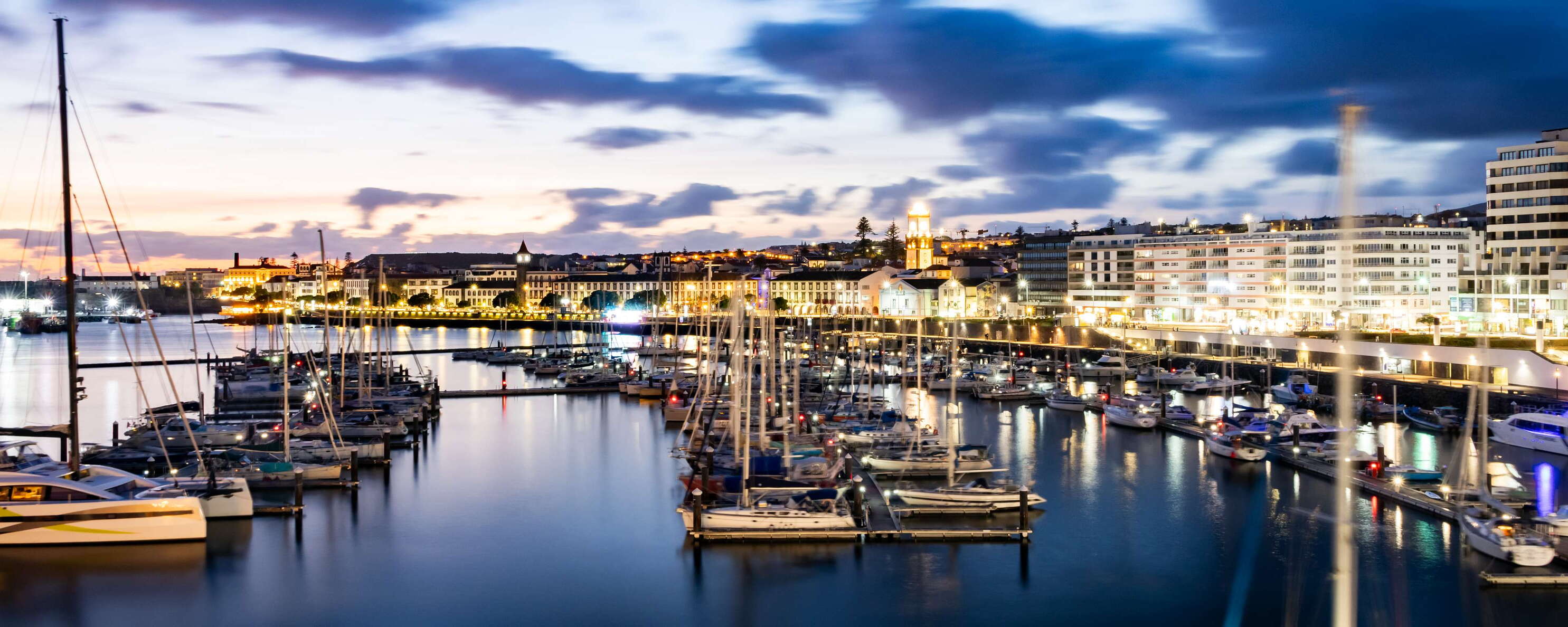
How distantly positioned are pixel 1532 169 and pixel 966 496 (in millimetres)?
37539

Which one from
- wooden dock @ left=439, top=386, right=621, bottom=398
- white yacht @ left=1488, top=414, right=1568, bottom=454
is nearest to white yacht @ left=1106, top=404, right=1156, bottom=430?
white yacht @ left=1488, top=414, right=1568, bottom=454

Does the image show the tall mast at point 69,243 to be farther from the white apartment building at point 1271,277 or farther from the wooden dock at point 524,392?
the white apartment building at point 1271,277

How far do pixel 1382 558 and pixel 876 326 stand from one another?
210ft

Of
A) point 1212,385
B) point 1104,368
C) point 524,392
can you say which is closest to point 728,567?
point 524,392

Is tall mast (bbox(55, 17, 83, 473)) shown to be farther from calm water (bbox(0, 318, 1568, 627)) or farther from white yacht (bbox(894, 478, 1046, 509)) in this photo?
white yacht (bbox(894, 478, 1046, 509))

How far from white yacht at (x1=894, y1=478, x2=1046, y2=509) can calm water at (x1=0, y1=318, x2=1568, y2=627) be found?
687mm

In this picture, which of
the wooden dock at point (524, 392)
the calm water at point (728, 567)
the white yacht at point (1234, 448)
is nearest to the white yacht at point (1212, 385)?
the white yacht at point (1234, 448)

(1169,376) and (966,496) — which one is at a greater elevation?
(1169,376)

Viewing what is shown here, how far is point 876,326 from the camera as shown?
8106 cm

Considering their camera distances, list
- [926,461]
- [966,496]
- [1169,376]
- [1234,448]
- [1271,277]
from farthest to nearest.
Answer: [1271,277] → [1169,376] → [1234,448] → [926,461] → [966,496]

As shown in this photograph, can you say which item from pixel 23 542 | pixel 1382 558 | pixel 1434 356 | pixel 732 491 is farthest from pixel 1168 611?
pixel 1434 356

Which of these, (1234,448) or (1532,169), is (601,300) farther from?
(1234,448)

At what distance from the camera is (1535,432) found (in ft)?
83.3

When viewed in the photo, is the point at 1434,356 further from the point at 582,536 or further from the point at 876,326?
the point at 876,326
